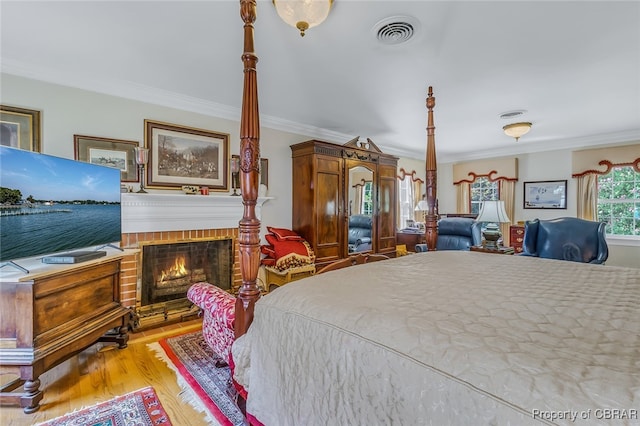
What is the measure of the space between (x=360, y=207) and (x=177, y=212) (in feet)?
8.52

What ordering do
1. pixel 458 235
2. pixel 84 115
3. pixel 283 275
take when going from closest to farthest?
1. pixel 84 115
2. pixel 283 275
3. pixel 458 235

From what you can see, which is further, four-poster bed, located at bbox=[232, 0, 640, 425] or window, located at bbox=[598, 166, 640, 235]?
window, located at bbox=[598, 166, 640, 235]

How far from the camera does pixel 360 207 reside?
4.54 m

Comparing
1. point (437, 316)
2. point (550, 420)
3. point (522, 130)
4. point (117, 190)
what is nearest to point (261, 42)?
point (117, 190)

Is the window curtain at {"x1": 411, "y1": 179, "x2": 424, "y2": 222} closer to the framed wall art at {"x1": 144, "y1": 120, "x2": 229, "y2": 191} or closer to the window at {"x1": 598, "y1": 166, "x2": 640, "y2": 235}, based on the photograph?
the window at {"x1": 598, "y1": 166, "x2": 640, "y2": 235}

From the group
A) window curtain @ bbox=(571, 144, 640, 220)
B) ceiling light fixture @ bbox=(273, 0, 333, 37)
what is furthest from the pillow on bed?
window curtain @ bbox=(571, 144, 640, 220)

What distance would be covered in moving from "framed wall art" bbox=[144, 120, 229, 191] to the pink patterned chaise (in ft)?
5.38

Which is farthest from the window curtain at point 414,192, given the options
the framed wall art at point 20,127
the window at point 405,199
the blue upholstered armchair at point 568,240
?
the framed wall art at point 20,127

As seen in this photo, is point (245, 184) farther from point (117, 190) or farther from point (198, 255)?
point (198, 255)

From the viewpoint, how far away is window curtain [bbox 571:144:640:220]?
4.71 m

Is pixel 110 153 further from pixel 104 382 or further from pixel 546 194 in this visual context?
pixel 546 194

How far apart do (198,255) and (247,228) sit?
2.34 metres

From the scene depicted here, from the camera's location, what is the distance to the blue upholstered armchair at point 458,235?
416 centimetres

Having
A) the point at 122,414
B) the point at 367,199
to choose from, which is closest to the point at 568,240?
the point at 367,199
